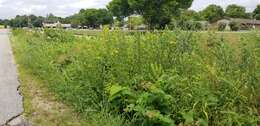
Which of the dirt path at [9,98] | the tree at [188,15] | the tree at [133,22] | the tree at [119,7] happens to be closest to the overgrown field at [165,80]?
the tree at [133,22]

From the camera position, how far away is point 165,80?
537cm

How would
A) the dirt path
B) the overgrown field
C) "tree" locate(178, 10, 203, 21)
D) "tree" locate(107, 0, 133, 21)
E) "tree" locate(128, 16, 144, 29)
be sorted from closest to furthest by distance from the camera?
the overgrown field
the dirt path
"tree" locate(178, 10, 203, 21)
"tree" locate(128, 16, 144, 29)
"tree" locate(107, 0, 133, 21)

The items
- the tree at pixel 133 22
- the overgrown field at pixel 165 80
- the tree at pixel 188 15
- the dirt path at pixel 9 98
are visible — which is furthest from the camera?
the tree at pixel 133 22

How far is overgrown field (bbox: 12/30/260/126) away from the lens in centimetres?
488

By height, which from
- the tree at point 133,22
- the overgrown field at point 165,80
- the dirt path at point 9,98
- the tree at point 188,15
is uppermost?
the tree at point 188,15

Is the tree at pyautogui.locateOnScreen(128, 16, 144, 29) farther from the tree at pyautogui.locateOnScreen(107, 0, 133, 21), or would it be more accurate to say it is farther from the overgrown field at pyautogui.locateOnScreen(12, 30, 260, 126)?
the tree at pyautogui.locateOnScreen(107, 0, 133, 21)

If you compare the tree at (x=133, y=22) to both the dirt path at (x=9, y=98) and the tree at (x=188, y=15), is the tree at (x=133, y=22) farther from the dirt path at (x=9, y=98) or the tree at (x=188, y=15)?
the dirt path at (x=9, y=98)

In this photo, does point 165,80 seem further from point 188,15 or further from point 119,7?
point 119,7

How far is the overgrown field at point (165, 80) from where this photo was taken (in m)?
4.88

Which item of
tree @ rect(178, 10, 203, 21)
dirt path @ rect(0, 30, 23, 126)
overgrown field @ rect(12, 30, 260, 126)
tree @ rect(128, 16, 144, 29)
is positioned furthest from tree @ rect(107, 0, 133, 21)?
overgrown field @ rect(12, 30, 260, 126)

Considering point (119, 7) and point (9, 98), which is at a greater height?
point (119, 7)

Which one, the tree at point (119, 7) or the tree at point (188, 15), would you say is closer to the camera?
the tree at point (188, 15)

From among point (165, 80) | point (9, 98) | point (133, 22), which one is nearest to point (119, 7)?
point (9, 98)

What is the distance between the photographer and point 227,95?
4.93 m
